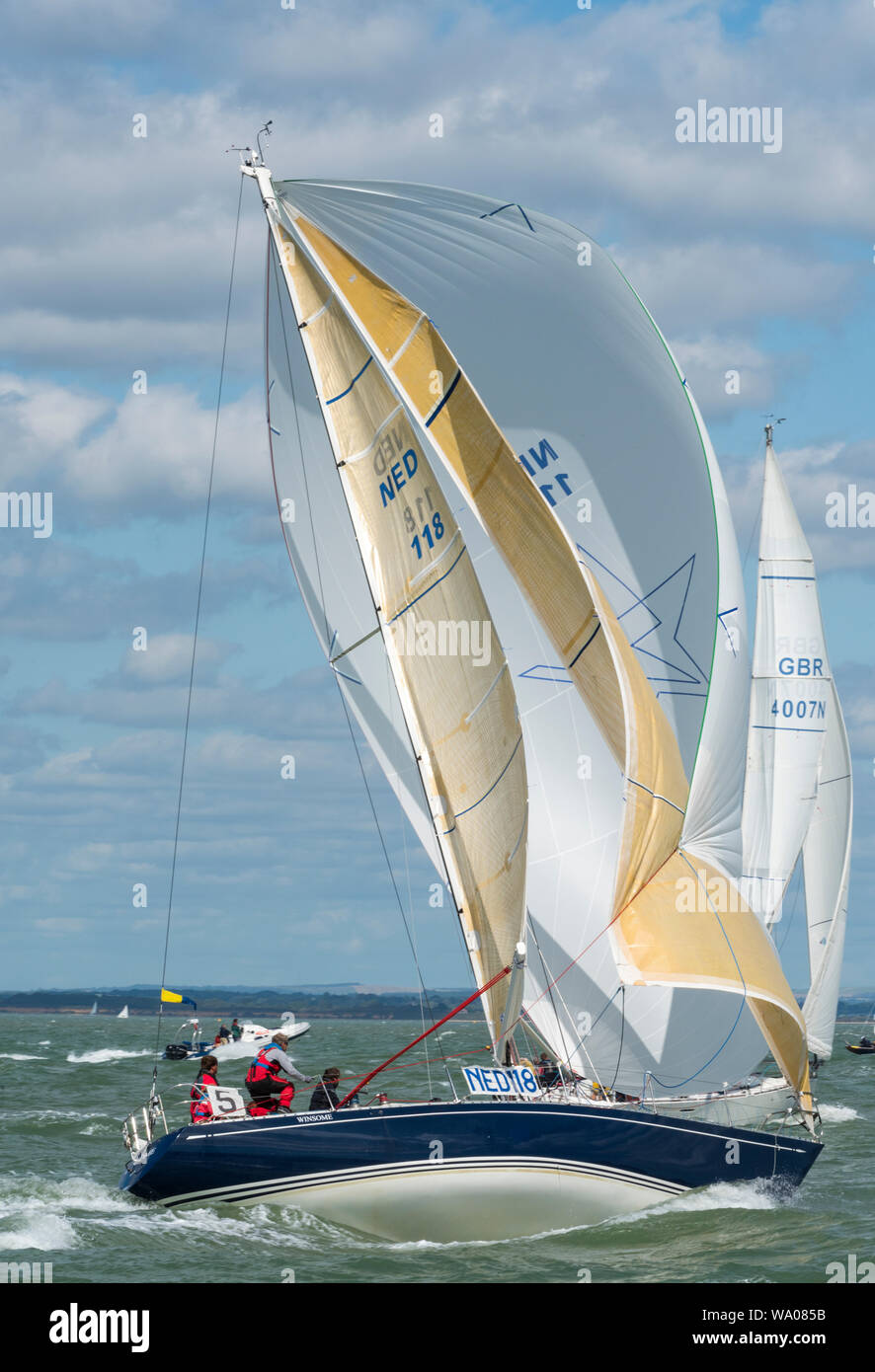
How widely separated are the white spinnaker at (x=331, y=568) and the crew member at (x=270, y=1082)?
3.23m

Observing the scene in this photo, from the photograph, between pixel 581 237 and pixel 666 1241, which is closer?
pixel 666 1241

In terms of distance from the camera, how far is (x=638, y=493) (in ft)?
59.2

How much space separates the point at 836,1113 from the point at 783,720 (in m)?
9.12

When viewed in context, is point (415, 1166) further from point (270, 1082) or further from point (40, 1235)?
point (40, 1235)

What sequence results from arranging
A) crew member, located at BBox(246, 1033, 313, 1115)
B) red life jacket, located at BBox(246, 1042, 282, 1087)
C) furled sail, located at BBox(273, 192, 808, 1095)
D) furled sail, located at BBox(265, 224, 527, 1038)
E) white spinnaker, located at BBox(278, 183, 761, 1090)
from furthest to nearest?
white spinnaker, located at BBox(278, 183, 761, 1090) → furled sail, located at BBox(273, 192, 808, 1095) → furled sail, located at BBox(265, 224, 527, 1038) → red life jacket, located at BBox(246, 1042, 282, 1087) → crew member, located at BBox(246, 1033, 313, 1115)

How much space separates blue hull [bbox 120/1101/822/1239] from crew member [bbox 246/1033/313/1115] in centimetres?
113

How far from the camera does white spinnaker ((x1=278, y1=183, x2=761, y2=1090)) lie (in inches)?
685

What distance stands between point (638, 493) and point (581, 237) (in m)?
2.81

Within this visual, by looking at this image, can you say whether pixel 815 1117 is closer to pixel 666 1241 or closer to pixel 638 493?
pixel 666 1241

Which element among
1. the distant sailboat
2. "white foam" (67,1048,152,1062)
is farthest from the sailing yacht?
"white foam" (67,1048,152,1062)
